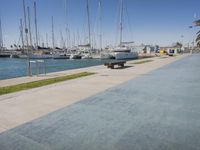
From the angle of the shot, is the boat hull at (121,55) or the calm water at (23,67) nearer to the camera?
the calm water at (23,67)

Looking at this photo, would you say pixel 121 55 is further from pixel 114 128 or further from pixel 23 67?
pixel 114 128

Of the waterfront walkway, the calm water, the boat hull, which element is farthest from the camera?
the boat hull

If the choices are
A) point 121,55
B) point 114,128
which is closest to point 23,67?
point 121,55

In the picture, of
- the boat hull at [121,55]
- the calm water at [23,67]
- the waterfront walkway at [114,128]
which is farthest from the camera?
the boat hull at [121,55]

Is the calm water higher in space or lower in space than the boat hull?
lower

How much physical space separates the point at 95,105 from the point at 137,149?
9.04 feet

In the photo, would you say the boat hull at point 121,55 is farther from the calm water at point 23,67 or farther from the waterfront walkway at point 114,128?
the waterfront walkway at point 114,128

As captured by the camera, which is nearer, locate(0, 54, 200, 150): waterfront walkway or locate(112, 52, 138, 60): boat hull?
locate(0, 54, 200, 150): waterfront walkway

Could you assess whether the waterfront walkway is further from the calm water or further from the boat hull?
the boat hull

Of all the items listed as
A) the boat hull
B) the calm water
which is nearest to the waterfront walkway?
the calm water

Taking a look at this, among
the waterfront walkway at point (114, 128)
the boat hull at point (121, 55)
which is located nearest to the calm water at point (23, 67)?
the boat hull at point (121, 55)

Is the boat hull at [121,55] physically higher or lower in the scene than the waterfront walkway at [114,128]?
higher

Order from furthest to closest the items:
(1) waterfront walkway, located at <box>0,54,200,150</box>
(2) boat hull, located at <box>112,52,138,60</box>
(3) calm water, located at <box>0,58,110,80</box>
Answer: (2) boat hull, located at <box>112,52,138,60</box> < (3) calm water, located at <box>0,58,110,80</box> < (1) waterfront walkway, located at <box>0,54,200,150</box>

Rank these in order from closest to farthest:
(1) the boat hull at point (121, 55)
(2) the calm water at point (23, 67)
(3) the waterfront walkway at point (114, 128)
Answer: (3) the waterfront walkway at point (114, 128) → (2) the calm water at point (23, 67) → (1) the boat hull at point (121, 55)
